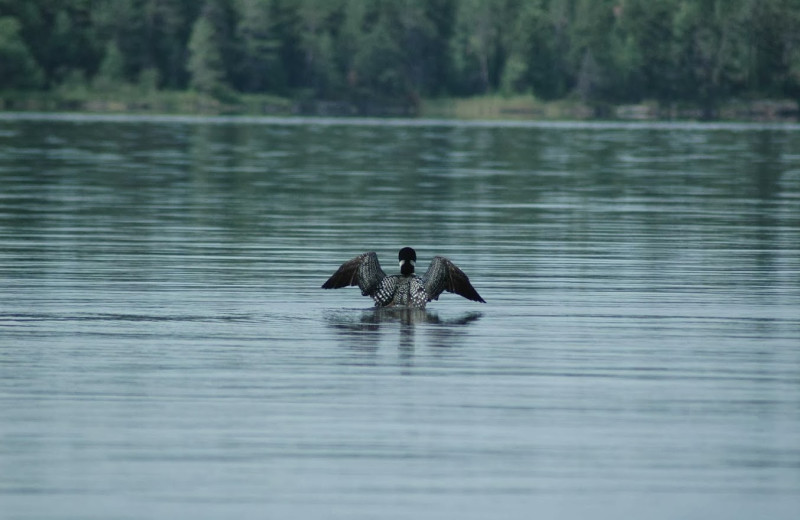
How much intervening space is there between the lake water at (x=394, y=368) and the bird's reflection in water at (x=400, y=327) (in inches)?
2.5

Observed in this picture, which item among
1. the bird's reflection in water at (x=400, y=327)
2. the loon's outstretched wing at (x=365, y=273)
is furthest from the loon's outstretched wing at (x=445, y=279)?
the loon's outstretched wing at (x=365, y=273)

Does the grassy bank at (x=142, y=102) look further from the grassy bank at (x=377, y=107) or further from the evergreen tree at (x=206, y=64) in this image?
the evergreen tree at (x=206, y=64)

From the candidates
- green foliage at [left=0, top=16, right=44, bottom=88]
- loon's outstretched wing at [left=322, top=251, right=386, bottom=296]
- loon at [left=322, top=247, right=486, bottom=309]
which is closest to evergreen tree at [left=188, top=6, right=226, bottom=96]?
green foliage at [left=0, top=16, right=44, bottom=88]

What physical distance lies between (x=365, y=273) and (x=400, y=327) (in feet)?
3.19

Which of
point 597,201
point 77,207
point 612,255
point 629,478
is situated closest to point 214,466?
point 629,478

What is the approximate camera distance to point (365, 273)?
16188 millimetres

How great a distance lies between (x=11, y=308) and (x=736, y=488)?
8.66m

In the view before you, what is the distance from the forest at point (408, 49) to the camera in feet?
559

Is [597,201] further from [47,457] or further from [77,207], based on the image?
[47,457]

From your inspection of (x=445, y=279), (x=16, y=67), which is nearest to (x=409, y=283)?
(x=445, y=279)

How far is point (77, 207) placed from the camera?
1222 inches

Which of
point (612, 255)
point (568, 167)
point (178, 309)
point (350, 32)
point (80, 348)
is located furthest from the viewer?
point (350, 32)

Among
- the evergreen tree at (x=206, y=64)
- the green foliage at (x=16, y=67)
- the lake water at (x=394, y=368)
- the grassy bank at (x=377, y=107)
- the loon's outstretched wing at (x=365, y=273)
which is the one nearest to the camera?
the lake water at (x=394, y=368)

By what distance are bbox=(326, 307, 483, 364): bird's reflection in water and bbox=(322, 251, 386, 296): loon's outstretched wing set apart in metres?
0.27
